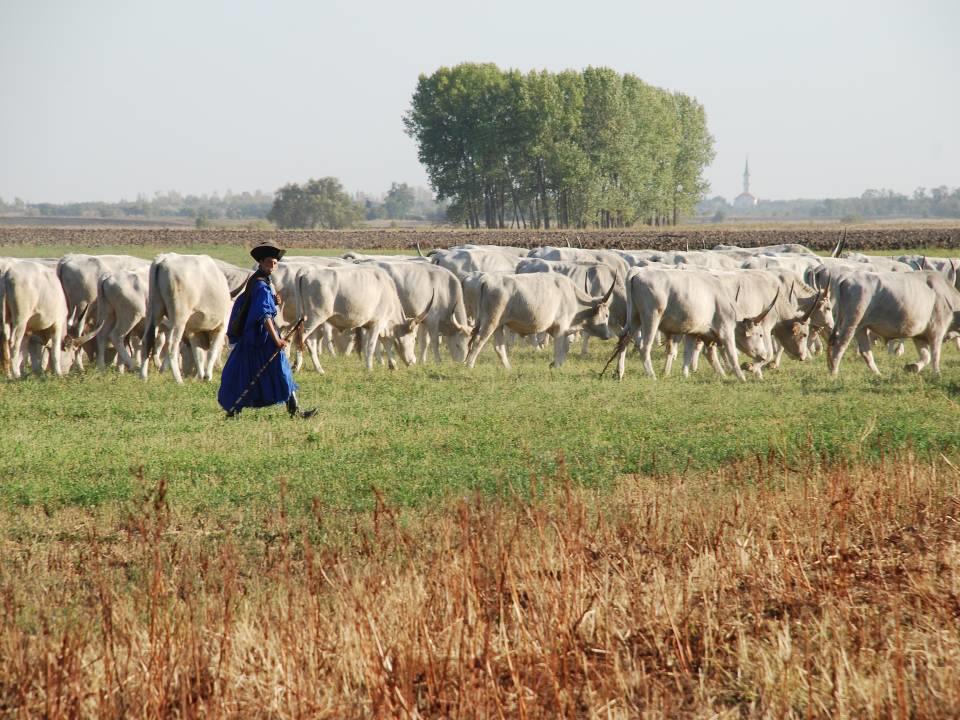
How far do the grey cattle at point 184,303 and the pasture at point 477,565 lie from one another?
3863mm

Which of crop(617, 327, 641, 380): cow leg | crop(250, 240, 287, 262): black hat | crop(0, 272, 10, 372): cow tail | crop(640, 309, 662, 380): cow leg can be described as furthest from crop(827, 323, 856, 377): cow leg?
crop(0, 272, 10, 372): cow tail

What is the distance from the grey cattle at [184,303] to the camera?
17.3 metres

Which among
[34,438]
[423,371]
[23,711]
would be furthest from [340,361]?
[23,711]

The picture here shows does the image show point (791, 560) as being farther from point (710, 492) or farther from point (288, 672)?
point (288, 672)

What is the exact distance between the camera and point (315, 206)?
429ft

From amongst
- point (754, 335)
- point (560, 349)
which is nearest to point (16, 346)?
point (560, 349)

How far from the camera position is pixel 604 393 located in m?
15.5

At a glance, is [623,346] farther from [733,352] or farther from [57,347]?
[57,347]

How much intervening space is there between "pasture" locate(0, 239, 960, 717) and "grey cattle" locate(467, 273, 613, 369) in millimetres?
6766

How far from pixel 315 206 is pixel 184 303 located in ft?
380

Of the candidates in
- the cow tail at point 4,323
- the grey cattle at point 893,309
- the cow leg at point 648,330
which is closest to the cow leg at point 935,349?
the grey cattle at point 893,309

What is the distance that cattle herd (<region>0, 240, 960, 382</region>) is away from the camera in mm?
17781

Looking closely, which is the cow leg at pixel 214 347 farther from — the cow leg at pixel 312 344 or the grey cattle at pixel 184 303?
the cow leg at pixel 312 344

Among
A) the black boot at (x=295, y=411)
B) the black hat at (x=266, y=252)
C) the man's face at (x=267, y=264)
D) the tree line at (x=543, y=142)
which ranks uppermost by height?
the tree line at (x=543, y=142)
